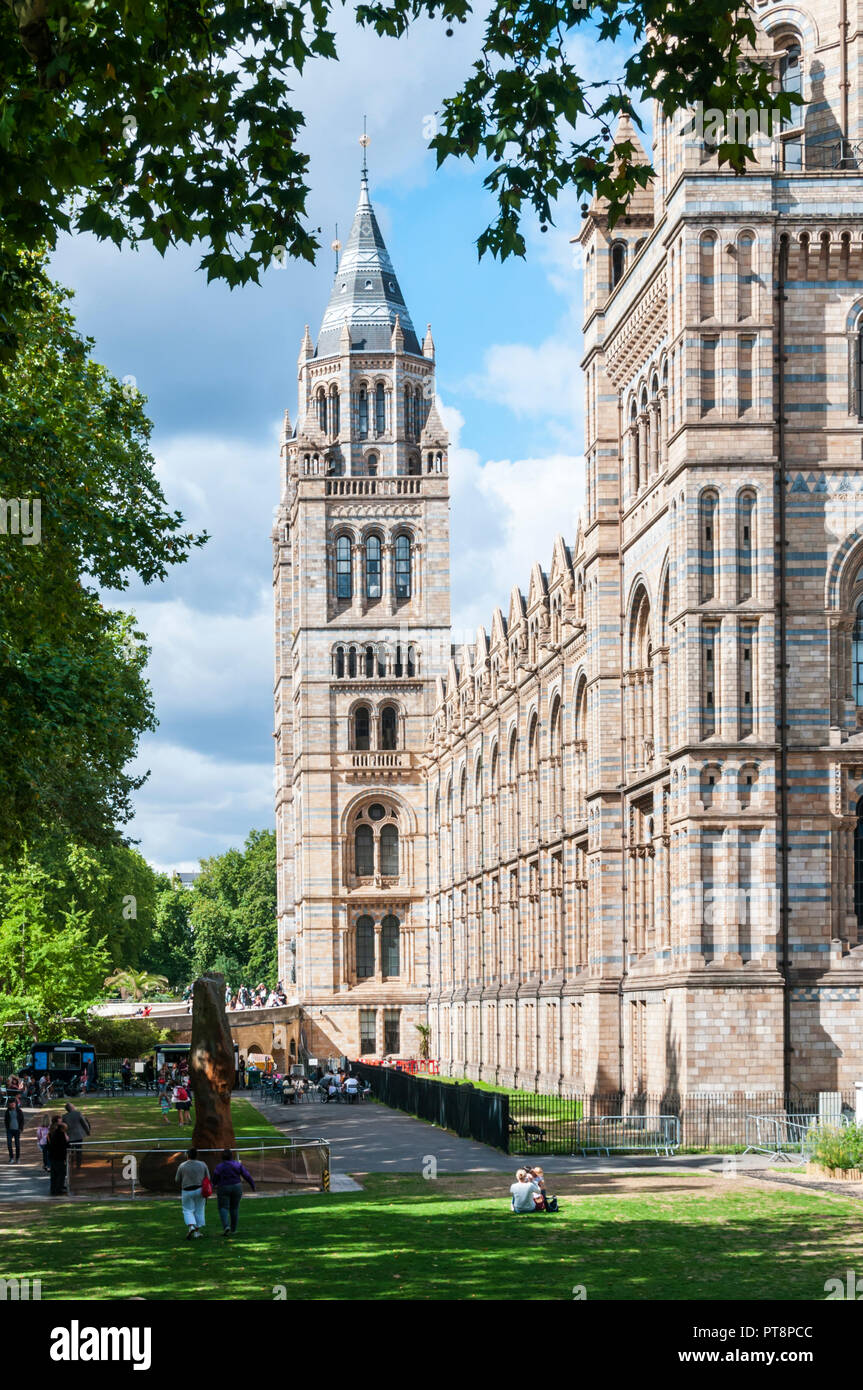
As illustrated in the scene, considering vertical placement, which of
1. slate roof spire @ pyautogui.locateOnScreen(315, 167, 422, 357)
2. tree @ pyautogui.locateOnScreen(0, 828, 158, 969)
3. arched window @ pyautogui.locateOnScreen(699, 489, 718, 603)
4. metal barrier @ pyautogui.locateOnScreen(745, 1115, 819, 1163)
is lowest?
metal barrier @ pyautogui.locateOnScreen(745, 1115, 819, 1163)

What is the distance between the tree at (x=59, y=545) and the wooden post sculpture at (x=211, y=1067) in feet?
14.9

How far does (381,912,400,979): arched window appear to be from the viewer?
88.2 metres

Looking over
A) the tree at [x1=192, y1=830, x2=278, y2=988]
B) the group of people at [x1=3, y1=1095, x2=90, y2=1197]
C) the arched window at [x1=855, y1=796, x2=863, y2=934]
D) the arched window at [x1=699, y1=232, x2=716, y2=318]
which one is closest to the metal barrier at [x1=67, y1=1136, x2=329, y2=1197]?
the group of people at [x1=3, y1=1095, x2=90, y2=1197]

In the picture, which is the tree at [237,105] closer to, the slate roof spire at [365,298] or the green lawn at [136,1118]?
the green lawn at [136,1118]

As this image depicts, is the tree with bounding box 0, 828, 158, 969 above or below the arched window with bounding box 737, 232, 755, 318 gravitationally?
below

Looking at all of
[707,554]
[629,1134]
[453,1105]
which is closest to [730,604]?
[707,554]

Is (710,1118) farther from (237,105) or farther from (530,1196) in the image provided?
(237,105)

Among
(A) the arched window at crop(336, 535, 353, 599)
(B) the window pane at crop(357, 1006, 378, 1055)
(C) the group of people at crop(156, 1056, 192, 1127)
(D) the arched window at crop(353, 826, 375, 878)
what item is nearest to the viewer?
(C) the group of people at crop(156, 1056, 192, 1127)

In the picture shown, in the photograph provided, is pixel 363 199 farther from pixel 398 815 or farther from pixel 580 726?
pixel 580 726

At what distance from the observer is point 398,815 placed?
293 ft

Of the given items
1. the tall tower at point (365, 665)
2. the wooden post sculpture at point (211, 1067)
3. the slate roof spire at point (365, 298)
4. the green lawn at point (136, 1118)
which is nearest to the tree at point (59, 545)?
the wooden post sculpture at point (211, 1067)

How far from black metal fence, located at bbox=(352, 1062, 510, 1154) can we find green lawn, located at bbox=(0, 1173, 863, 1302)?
7277 millimetres

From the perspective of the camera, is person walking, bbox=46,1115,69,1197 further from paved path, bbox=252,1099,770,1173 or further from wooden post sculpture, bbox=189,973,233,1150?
paved path, bbox=252,1099,770,1173

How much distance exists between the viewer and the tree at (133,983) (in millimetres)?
109438
